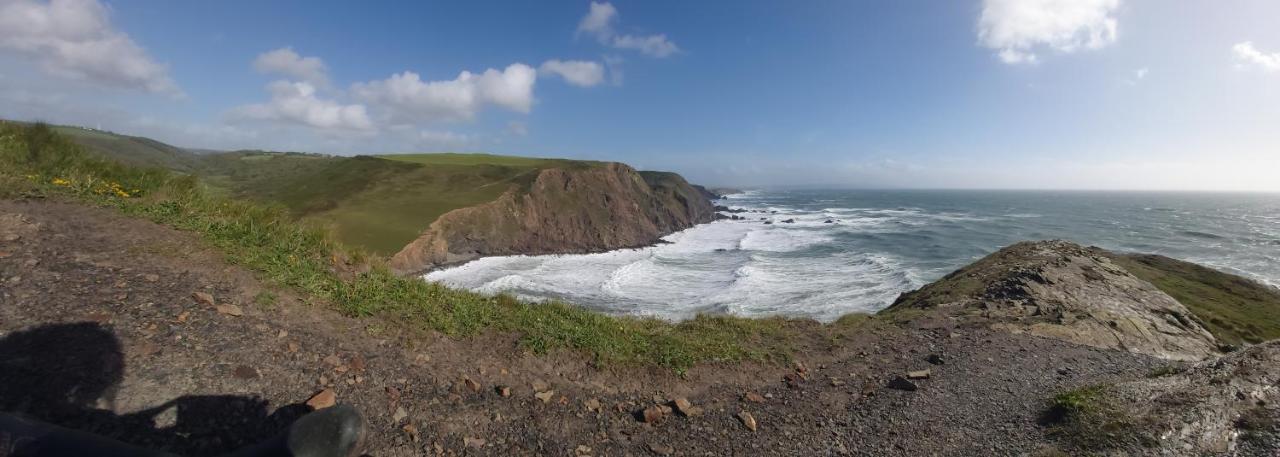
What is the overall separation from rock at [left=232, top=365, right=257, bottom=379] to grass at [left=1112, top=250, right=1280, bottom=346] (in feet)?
70.4

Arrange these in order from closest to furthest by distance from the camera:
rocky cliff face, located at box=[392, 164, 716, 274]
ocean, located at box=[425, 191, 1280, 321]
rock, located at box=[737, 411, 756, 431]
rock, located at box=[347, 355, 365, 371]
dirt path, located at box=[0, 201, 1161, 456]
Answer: dirt path, located at box=[0, 201, 1161, 456] < rock, located at box=[347, 355, 365, 371] < rock, located at box=[737, 411, 756, 431] < ocean, located at box=[425, 191, 1280, 321] < rocky cliff face, located at box=[392, 164, 716, 274]

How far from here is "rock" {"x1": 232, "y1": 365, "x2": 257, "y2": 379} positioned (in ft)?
15.7

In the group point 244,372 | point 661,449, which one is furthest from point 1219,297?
point 244,372

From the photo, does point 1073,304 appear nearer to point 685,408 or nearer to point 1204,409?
point 1204,409

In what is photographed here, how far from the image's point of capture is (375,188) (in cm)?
4238

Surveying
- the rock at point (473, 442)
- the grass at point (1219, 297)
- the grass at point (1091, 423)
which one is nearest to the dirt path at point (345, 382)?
the rock at point (473, 442)

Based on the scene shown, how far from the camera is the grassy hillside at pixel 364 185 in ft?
104

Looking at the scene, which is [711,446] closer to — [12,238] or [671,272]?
[12,238]

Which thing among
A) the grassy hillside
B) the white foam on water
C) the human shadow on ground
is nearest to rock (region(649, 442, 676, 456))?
the human shadow on ground

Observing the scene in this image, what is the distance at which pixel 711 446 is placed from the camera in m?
5.52

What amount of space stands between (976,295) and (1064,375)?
565cm

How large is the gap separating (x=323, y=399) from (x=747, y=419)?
185 inches

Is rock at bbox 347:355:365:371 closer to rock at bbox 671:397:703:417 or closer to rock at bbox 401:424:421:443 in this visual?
rock at bbox 401:424:421:443

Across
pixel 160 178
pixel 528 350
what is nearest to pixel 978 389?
pixel 528 350
